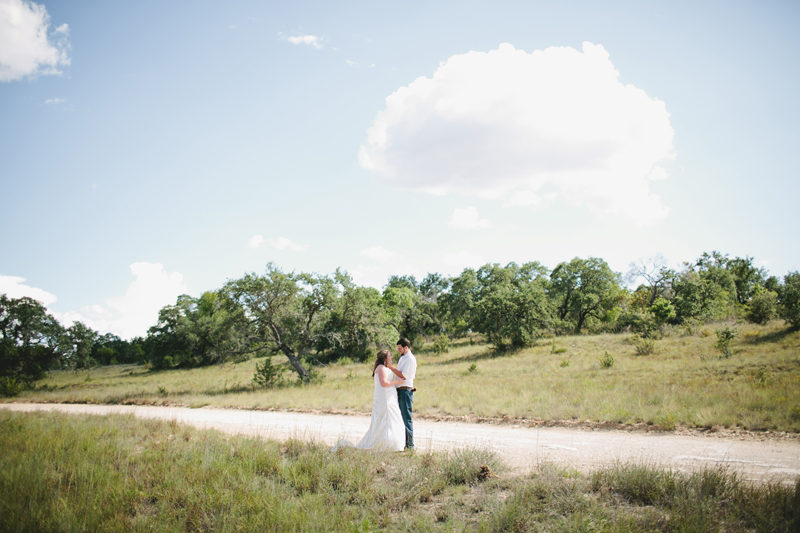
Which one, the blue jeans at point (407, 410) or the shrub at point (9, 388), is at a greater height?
the blue jeans at point (407, 410)

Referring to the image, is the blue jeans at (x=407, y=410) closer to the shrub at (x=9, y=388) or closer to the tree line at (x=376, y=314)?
the tree line at (x=376, y=314)

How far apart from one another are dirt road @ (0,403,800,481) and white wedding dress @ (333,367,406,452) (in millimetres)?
712

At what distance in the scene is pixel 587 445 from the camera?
26.4 feet

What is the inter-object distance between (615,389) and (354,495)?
1147 cm

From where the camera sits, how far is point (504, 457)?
23.9 feet

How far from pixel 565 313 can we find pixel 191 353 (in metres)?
48.4

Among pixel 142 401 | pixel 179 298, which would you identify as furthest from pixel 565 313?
pixel 179 298

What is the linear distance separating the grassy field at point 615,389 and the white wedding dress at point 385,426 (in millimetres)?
5181

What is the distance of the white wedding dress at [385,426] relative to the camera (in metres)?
7.38

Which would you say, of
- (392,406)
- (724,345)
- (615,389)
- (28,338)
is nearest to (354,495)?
(392,406)

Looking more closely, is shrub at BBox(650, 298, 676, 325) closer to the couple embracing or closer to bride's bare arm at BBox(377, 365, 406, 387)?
the couple embracing

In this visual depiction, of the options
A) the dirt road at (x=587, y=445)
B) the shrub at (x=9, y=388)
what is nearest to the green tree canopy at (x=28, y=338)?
the shrub at (x=9, y=388)

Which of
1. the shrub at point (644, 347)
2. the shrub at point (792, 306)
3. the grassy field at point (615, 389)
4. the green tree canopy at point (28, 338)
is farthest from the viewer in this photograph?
the green tree canopy at point (28, 338)

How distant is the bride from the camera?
24.3 feet
